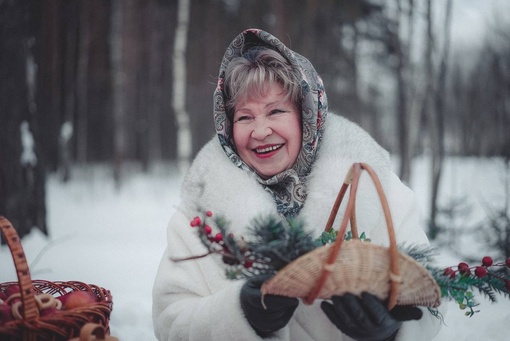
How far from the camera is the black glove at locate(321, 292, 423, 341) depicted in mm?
1293

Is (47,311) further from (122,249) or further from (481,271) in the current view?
(122,249)

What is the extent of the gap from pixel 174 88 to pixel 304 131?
6.86 m

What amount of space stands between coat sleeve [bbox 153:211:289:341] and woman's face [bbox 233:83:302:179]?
0.45 m

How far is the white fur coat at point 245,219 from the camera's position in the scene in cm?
178

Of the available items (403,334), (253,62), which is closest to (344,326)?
(403,334)

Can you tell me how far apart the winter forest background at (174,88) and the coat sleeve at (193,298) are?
6.12 feet

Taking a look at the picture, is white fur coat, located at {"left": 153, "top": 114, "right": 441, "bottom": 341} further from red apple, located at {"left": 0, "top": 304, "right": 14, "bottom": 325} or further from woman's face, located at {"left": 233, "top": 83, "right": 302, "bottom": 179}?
red apple, located at {"left": 0, "top": 304, "right": 14, "bottom": 325}

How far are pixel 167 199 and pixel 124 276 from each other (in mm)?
7703

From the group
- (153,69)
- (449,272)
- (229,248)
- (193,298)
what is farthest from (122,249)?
(153,69)

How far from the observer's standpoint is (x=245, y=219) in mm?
1777

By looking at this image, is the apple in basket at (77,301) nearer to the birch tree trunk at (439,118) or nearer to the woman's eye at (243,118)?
the woman's eye at (243,118)

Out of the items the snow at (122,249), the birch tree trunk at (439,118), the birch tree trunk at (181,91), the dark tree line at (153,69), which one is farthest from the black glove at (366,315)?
the birch tree trunk at (181,91)

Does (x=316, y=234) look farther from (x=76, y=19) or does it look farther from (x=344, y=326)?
(x=76, y=19)

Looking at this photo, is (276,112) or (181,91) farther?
(181,91)
